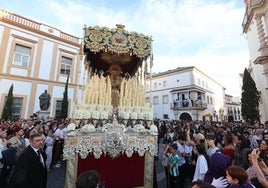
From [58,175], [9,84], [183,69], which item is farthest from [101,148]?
[183,69]

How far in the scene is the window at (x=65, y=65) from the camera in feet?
53.3

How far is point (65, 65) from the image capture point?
16.5 m

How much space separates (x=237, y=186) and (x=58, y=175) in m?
5.33

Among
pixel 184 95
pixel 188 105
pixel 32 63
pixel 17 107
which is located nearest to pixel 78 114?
pixel 17 107

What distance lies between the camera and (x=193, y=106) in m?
28.7

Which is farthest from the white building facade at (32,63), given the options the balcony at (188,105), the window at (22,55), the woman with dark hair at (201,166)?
the balcony at (188,105)

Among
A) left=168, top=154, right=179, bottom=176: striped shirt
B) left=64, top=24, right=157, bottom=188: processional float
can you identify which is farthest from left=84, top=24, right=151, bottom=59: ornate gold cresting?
left=168, top=154, right=179, bottom=176: striped shirt

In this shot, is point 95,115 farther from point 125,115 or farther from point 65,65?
point 65,65

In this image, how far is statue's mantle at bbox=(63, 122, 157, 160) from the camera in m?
3.80

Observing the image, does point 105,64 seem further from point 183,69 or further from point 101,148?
point 183,69

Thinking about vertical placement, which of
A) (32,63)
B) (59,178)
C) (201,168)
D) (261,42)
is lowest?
(59,178)

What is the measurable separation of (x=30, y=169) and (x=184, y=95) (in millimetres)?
30367

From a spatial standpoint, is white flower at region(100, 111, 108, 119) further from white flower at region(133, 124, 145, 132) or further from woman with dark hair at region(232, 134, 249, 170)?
woman with dark hair at region(232, 134, 249, 170)

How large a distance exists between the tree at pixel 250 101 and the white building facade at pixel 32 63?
572 inches
